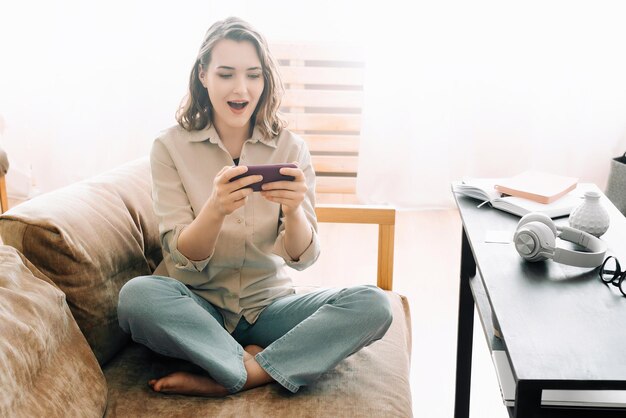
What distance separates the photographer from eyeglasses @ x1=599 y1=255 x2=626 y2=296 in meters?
1.33

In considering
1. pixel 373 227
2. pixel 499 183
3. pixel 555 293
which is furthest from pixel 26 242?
pixel 373 227

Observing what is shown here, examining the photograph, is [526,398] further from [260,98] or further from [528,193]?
[260,98]

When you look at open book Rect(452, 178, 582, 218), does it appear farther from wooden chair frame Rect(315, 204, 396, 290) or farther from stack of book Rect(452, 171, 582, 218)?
wooden chair frame Rect(315, 204, 396, 290)

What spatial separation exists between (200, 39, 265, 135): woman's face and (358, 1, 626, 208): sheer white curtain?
191 cm

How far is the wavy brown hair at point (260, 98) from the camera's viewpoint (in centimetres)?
169

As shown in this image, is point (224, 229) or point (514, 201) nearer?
point (224, 229)

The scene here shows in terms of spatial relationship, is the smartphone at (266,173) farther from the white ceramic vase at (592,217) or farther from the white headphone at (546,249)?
the white ceramic vase at (592,217)

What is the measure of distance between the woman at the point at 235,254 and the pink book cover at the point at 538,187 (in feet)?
1.56

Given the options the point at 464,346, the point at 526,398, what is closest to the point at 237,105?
the point at 464,346

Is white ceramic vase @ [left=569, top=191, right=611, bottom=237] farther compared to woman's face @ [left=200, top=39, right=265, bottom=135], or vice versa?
woman's face @ [left=200, top=39, right=265, bottom=135]

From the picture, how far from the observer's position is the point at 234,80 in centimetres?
168

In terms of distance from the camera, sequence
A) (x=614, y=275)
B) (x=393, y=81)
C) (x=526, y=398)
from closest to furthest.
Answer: (x=526, y=398) < (x=614, y=275) < (x=393, y=81)

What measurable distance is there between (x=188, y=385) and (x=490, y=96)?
2540 millimetres

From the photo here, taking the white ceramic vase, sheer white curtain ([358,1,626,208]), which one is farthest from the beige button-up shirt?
sheer white curtain ([358,1,626,208])
